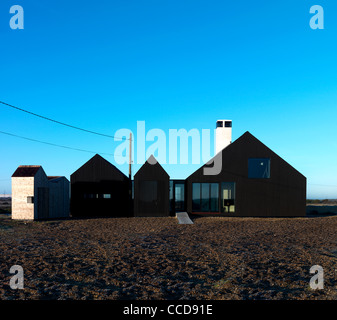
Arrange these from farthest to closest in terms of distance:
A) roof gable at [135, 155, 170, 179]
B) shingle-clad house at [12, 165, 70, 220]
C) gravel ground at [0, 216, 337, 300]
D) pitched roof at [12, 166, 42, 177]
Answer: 1. roof gable at [135, 155, 170, 179]
2. pitched roof at [12, 166, 42, 177]
3. shingle-clad house at [12, 165, 70, 220]
4. gravel ground at [0, 216, 337, 300]

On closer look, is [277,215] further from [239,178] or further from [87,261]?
[87,261]

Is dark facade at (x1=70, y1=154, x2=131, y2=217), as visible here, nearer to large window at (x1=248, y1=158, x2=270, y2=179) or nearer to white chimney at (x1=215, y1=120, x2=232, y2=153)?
white chimney at (x1=215, y1=120, x2=232, y2=153)

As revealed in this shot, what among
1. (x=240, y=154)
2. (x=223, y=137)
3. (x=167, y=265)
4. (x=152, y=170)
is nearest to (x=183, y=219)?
(x=152, y=170)

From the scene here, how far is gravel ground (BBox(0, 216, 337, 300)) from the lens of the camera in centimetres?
634

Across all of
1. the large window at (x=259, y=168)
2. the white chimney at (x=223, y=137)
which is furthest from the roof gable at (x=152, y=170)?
the large window at (x=259, y=168)

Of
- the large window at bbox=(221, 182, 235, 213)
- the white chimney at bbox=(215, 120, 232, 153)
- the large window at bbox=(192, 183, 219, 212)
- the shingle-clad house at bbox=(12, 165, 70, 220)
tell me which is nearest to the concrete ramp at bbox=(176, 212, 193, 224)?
the large window at bbox=(192, 183, 219, 212)

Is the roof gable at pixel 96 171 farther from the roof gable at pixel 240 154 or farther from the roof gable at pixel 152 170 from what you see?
the roof gable at pixel 240 154

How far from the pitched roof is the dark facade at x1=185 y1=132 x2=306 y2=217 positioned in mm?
11431

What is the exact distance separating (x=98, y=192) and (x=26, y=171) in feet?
19.4

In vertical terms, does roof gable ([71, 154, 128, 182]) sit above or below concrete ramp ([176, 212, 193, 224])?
above
